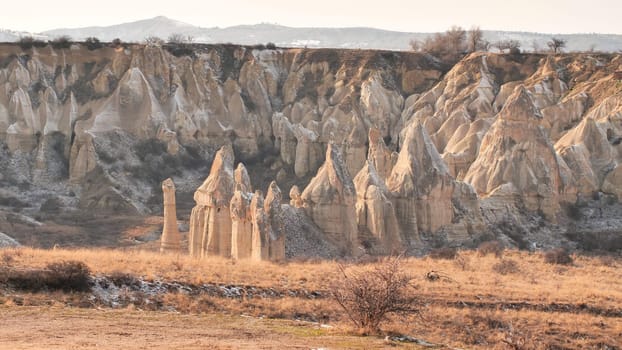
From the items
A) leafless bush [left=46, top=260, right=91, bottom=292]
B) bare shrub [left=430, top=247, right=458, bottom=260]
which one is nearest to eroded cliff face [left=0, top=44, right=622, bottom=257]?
bare shrub [left=430, top=247, right=458, bottom=260]

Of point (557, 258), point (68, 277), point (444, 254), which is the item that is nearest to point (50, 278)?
point (68, 277)

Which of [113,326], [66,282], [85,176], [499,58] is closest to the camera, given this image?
[113,326]

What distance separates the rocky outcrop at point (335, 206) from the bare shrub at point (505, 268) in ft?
21.7

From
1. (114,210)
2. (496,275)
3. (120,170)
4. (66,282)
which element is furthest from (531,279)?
(120,170)

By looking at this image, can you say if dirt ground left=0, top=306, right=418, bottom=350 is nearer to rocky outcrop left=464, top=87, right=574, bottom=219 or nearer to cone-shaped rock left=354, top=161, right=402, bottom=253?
cone-shaped rock left=354, top=161, right=402, bottom=253

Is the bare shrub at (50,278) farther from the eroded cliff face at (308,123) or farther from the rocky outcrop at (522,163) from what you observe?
the rocky outcrop at (522,163)

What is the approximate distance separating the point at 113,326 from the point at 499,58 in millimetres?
58704

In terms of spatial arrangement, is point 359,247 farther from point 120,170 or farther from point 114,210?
point 120,170

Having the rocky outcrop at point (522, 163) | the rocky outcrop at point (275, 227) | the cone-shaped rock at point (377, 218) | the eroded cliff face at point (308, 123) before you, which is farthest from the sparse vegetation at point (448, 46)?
the rocky outcrop at point (275, 227)

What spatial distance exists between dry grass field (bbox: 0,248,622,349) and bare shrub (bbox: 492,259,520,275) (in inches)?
3.5

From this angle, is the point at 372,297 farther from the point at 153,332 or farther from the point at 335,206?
the point at 335,206

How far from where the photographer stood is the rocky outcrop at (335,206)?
38.9 metres

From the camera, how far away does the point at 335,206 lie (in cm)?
3916

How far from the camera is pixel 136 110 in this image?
6912 centimetres
